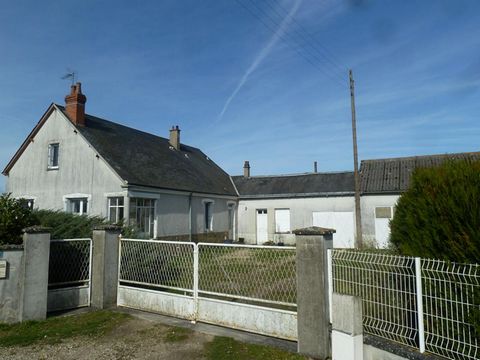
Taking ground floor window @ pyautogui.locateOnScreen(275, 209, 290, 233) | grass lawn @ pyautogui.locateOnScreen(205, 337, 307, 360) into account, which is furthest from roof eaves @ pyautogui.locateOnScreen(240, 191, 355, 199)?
grass lawn @ pyautogui.locateOnScreen(205, 337, 307, 360)

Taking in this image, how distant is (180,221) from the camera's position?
58.2 feet

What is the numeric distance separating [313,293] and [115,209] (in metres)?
11.8

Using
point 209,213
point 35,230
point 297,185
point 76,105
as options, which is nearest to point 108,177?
point 76,105

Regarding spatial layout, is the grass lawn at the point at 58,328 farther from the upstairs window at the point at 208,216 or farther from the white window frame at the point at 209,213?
the upstairs window at the point at 208,216

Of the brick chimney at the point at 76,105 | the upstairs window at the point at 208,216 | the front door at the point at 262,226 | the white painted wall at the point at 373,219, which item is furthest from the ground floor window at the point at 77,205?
the white painted wall at the point at 373,219

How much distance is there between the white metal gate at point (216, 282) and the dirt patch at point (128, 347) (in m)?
0.66

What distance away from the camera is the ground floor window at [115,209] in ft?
49.0

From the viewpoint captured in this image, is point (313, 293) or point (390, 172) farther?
point (390, 172)

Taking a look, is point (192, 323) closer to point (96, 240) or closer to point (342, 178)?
point (96, 240)

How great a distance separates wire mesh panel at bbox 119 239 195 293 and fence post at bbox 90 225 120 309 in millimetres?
175

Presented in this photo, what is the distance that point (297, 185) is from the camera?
22469 millimetres

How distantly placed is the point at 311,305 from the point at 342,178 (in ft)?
56.8

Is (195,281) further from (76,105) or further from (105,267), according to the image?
(76,105)

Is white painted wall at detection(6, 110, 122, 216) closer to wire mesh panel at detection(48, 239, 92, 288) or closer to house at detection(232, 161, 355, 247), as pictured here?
wire mesh panel at detection(48, 239, 92, 288)
